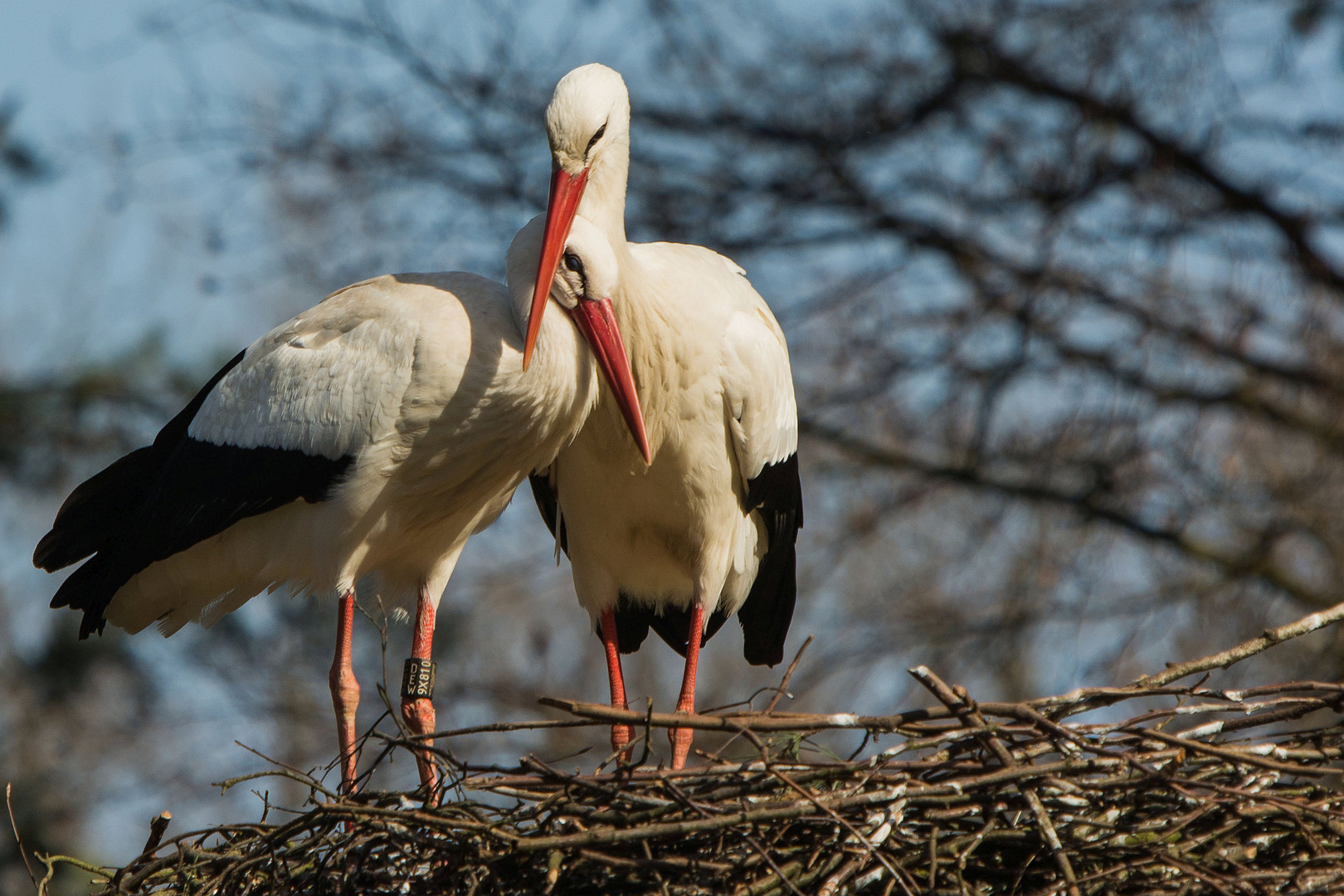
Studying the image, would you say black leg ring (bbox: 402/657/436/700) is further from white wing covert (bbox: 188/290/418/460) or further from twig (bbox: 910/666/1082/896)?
twig (bbox: 910/666/1082/896)

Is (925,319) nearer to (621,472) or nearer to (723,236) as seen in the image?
(723,236)

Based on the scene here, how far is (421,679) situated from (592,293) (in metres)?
1.30

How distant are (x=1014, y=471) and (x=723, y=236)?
2322 mm

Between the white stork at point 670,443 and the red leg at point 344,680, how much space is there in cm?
77

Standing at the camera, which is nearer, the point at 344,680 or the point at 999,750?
the point at 999,750

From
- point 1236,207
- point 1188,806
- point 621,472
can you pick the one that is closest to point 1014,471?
point 1236,207

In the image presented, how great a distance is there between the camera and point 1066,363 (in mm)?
8742

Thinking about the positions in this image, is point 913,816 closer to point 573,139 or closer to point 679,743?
A: point 679,743

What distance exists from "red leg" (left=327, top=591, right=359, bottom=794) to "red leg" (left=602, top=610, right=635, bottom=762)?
2.49 ft

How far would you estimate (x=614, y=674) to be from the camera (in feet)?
14.7

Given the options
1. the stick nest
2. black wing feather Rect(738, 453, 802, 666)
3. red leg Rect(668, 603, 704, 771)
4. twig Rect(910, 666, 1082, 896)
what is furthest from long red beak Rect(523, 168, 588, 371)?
twig Rect(910, 666, 1082, 896)

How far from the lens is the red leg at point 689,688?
13.7 ft

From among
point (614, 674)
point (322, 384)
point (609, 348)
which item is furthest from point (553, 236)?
point (614, 674)

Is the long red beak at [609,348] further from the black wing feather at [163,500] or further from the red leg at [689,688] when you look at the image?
the red leg at [689,688]
